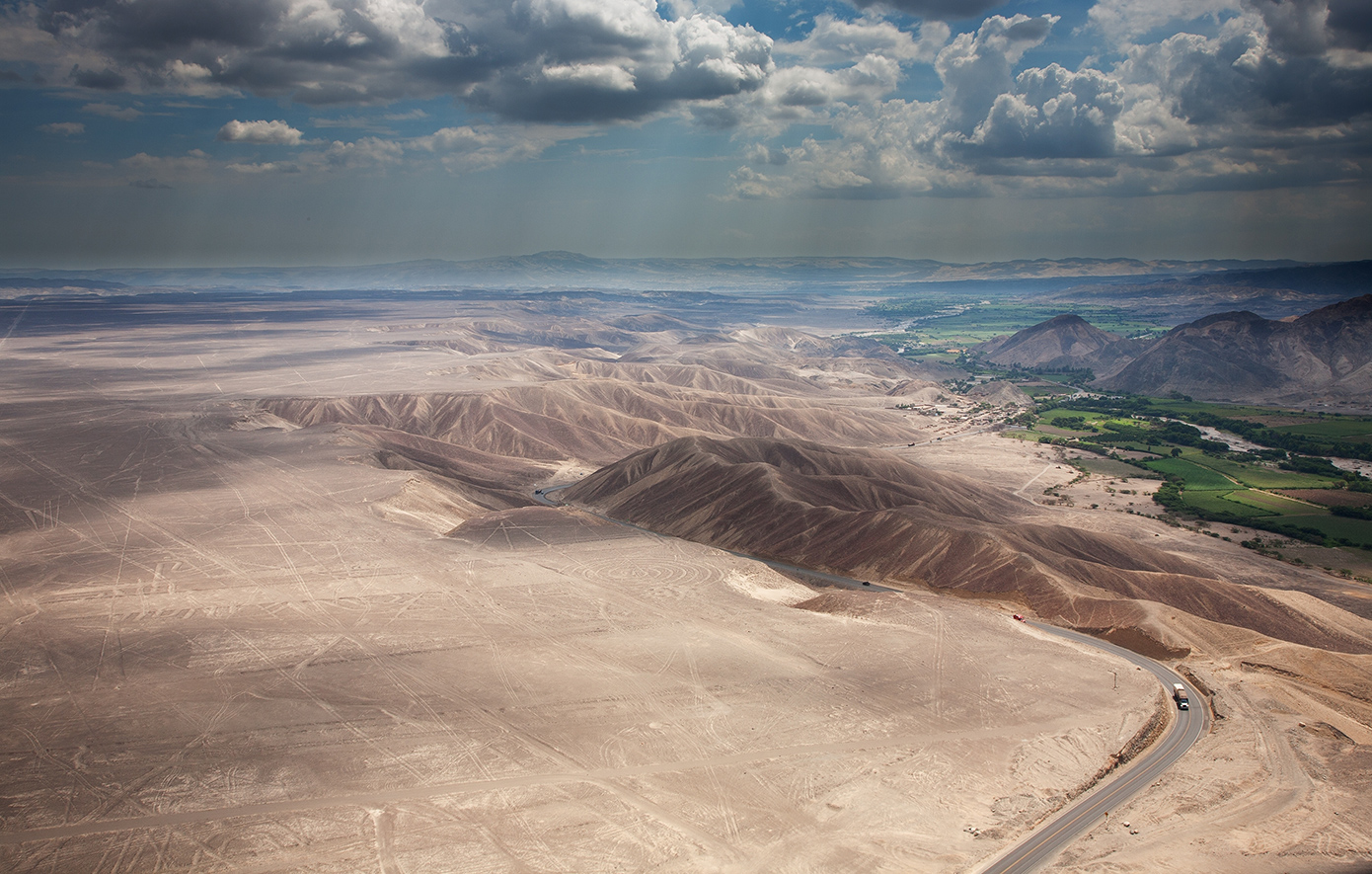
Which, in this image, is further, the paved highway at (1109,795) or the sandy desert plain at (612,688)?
the sandy desert plain at (612,688)

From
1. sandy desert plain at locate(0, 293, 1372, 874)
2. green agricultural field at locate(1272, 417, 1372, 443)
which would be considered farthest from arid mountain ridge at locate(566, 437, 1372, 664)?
green agricultural field at locate(1272, 417, 1372, 443)

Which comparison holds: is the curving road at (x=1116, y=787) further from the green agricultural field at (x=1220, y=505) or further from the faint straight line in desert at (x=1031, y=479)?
the green agricultural field at (x=1220, y=505)

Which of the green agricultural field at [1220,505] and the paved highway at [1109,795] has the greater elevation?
the paved highway at [1109,795]

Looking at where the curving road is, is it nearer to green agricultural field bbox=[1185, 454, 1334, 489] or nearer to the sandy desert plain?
the sandy desert plain

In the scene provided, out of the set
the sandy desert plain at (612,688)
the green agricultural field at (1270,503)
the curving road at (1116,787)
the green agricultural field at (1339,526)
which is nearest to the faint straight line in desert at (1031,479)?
the green agricultural field at (1270,503)

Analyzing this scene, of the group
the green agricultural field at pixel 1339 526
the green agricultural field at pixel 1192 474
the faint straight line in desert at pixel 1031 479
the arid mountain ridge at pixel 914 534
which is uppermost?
the arid mountain ridge at pixel 914 534

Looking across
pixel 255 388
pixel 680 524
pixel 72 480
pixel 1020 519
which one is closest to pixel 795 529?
pixel 680 524

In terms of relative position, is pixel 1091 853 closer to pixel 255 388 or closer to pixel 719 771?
pixel 719 771
